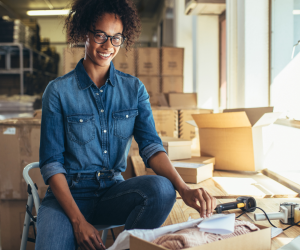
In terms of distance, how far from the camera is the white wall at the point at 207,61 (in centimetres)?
371

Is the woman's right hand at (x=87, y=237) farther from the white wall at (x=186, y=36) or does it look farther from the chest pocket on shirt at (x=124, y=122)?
the white wall at (x=186, y=36)

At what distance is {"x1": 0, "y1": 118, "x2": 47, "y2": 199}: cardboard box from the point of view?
1.95 m

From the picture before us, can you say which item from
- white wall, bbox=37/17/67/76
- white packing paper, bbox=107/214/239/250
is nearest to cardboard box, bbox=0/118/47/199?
white packing paper, bbox=107/214/239/250

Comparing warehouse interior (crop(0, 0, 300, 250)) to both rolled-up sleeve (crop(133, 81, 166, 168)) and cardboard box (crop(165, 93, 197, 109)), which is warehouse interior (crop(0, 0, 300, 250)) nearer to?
rolled-up sleeve (crop(133, 81, 166, 168))

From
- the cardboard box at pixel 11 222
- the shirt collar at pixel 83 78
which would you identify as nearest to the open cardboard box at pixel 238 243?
the shirt collar at pixel 83 78

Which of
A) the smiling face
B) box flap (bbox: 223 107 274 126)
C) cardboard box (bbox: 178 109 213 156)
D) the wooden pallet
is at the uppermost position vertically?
the smiling face

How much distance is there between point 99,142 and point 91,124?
0.08m

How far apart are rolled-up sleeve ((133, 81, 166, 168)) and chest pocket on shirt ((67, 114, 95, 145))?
190 millimetres

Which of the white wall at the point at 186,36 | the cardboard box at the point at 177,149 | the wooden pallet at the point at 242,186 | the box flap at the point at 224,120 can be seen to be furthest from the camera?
the white wall at the point at 186,36

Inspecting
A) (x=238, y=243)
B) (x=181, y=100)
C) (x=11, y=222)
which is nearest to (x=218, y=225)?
(x=238, y=243)

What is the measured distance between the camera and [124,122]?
120 centimetres

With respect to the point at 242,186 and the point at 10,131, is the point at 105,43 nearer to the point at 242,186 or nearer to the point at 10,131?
the point at 242,186

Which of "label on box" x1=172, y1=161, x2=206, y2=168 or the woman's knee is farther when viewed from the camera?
"label on box" x1=172, y1=161, x2=206, y2=168

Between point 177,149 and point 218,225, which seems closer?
point 218,225
